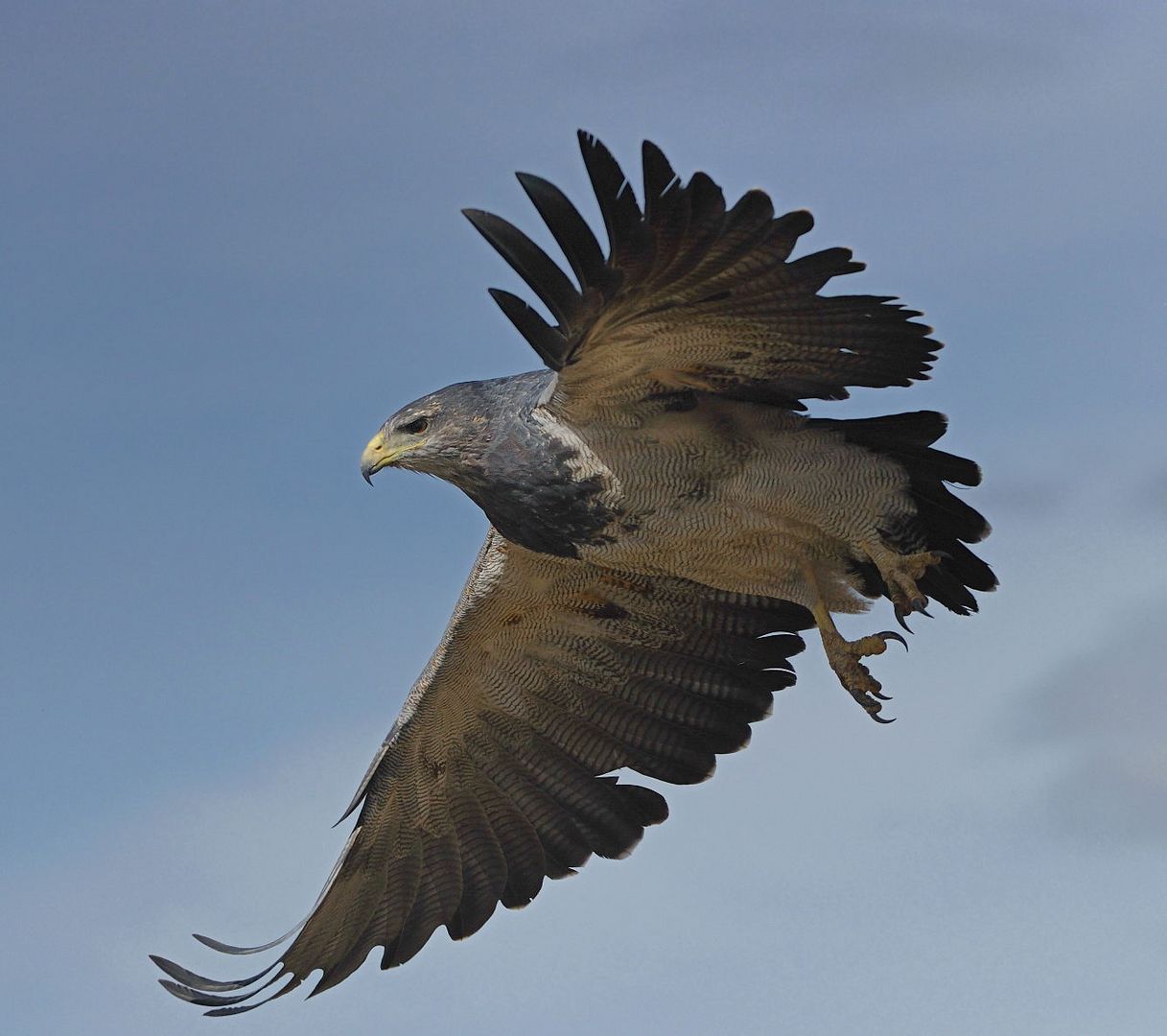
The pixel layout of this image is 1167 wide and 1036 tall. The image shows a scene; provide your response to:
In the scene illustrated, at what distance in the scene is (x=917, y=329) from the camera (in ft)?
28.6

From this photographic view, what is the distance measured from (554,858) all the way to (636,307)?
155 inches

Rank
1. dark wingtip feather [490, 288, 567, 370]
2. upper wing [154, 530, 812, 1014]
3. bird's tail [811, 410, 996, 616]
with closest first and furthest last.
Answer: dark wingtip feather [490, 288, 567, 370] → bird's tail [811, 410, 996, 616] → upper wing [154, 530, 812, 1014]

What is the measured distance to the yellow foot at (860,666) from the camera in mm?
9984

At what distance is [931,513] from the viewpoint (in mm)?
9734

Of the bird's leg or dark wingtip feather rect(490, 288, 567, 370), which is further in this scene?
the bird's leg

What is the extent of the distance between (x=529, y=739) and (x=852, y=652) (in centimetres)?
219

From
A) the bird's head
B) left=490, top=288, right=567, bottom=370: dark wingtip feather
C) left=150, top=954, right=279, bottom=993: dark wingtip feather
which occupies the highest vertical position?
the bird's head

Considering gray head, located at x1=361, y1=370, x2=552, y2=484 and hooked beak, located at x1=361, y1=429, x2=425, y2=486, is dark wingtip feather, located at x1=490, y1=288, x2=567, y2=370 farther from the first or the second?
hooked beak, located at x1=361, y1=429, x2=425, y2=486

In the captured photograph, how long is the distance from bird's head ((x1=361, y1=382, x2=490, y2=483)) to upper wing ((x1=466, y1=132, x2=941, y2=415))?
0.49 m

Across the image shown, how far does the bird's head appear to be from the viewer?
365 inches

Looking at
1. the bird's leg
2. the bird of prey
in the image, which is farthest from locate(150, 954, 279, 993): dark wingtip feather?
the bird's leg

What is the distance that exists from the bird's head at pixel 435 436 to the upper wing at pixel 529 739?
111 centimetres

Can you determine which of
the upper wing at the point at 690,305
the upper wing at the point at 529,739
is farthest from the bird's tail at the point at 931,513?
the upper wing at the point at 529,739

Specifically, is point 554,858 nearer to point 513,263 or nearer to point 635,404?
point 635,404
